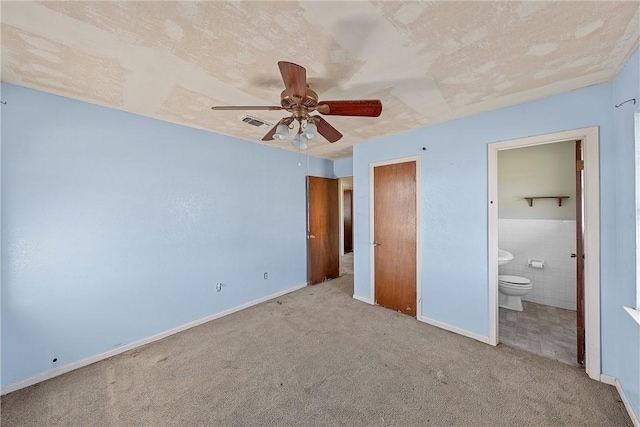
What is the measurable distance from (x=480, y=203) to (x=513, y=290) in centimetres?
142

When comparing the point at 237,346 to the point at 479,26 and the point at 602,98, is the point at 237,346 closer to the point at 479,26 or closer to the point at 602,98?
the point at 479,26

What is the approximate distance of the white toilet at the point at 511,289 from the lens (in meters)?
2.91

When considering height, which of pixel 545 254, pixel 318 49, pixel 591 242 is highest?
pixel 318 49

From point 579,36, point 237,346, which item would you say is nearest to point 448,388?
point 237,346

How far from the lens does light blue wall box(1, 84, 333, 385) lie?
1.84 m

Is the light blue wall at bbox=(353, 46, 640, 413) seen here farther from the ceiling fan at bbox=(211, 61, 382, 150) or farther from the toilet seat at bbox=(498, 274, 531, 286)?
the ceiling fan at bbox=(211, 61, 382, 150)

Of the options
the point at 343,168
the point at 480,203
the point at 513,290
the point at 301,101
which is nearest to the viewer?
the point at 301,101

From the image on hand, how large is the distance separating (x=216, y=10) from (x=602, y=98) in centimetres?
281

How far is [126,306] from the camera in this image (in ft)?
7.64

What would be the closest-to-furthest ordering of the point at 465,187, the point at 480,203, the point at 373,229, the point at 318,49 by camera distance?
the point at 318,49
the point at 480,203
the point at 465,187
the point at 373,229

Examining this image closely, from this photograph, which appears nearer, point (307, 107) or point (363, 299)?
point (307, 107)

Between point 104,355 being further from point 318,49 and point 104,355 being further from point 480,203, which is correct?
point 480,203

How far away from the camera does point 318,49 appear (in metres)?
1.42

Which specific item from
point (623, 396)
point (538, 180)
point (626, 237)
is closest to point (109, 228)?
point (626, 237)
